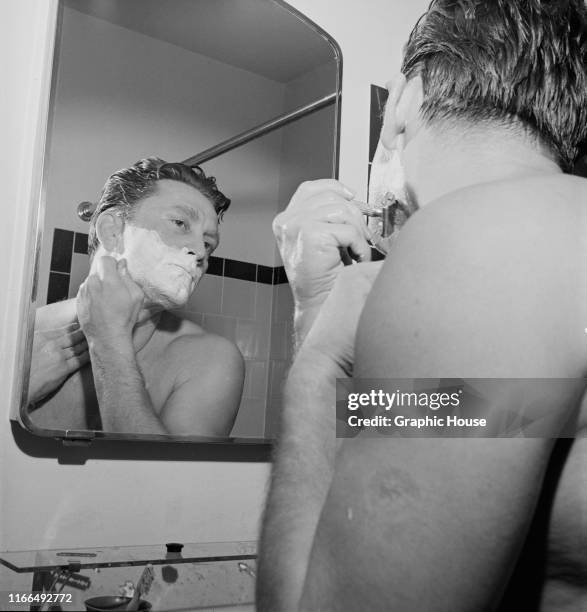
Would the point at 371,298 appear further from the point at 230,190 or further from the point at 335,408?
the point at 230,190

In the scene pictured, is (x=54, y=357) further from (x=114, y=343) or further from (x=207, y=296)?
(x=207, y=296)

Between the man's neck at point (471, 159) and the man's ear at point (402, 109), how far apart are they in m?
0.02

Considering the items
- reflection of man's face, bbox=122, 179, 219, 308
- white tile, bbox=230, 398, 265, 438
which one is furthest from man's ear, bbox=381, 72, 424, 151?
white tile, bbox=230, 398, 265, 438

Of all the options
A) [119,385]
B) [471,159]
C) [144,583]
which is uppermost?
[471,159]

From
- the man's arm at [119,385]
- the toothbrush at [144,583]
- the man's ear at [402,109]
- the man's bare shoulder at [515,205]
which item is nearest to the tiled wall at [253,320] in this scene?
the man's arm at [119,385]

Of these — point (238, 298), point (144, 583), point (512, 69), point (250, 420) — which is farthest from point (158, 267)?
point (512, 69)

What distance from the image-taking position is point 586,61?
56 centimetres

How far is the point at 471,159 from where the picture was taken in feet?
1.68

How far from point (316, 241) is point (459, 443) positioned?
0.40 meters

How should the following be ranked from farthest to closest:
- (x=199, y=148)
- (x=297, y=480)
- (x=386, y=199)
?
(x=199, y=148) < (x=386, y=199) < (x=297, y=480)

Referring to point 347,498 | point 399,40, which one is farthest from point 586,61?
point 399,40

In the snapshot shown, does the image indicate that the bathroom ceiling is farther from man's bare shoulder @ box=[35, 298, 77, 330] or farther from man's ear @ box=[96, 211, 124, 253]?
man's bare shoulder @ box=[35, 298, 77, 330]

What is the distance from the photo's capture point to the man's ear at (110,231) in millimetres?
807

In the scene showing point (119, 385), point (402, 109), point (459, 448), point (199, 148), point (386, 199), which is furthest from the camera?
point (199, 148)
